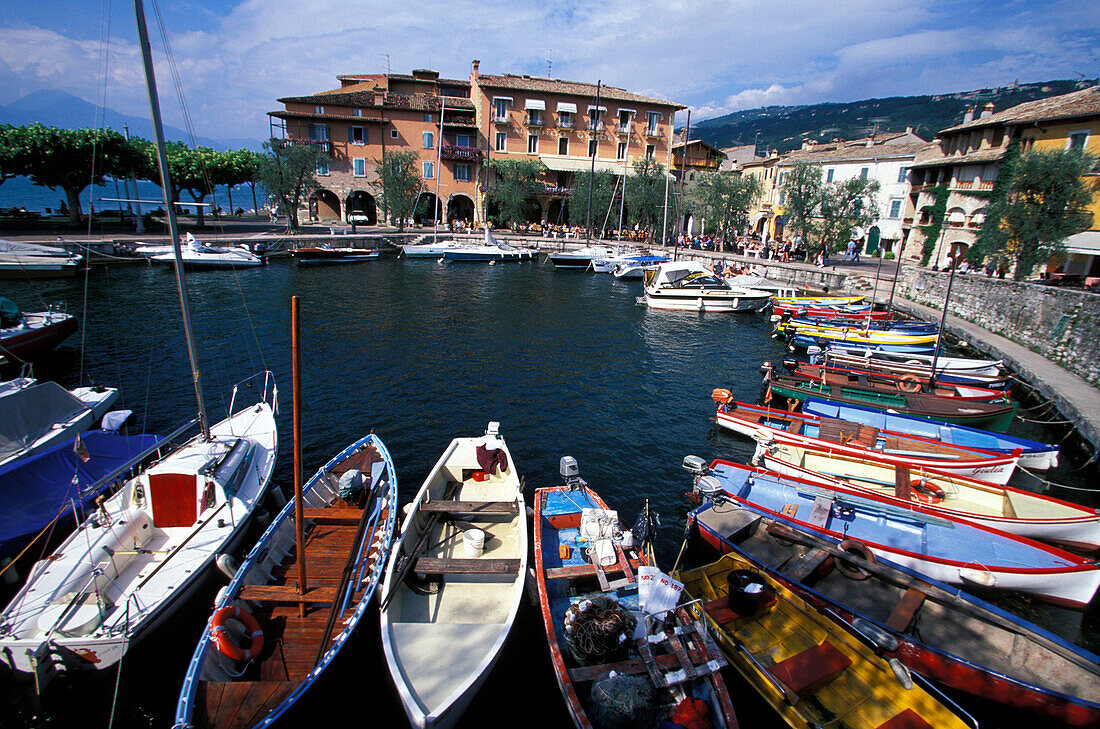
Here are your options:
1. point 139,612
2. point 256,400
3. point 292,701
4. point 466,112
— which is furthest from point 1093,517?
point 466,112

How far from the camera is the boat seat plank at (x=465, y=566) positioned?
8211 millimetres

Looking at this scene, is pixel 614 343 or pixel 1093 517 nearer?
pixel 1093 517

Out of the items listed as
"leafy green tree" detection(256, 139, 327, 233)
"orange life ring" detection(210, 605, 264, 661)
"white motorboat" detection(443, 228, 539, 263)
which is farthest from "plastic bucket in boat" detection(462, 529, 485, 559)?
"leafy green tree" detection(256, 139, 327, 233)

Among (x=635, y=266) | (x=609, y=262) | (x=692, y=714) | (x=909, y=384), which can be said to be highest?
(x=609, y=262)

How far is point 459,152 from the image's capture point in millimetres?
60438

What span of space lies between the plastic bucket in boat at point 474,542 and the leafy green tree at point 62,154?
46.7m

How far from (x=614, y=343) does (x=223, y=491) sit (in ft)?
66.5

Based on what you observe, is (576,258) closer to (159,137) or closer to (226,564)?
(159,137)

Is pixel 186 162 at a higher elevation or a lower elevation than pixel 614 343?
higher

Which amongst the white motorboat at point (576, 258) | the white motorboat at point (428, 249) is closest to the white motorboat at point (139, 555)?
the white motorboat at point (428, 249)

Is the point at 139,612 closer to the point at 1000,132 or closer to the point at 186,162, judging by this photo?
the point at 1000,132

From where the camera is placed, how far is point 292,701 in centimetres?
631

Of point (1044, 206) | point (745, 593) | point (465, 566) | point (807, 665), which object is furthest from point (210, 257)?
point (1044, 206)

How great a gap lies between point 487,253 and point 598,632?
4804 centimetres
